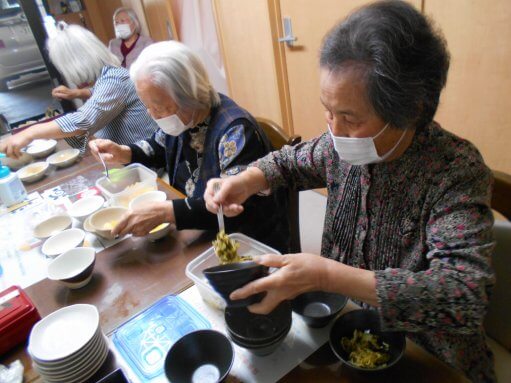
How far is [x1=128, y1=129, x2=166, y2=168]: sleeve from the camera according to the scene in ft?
6.47

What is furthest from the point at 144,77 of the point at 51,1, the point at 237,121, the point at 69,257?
the point at 51,1

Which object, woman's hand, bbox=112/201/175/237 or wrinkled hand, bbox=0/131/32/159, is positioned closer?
woman's hand, bbox=112/201/175/237

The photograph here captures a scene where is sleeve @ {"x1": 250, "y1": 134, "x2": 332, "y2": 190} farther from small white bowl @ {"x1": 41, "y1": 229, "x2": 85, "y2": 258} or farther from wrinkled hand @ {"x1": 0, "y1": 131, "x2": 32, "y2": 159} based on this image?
wrinkled hand @ {"x1": 0, "y1": 131, "x2": 32, "y2": 159}

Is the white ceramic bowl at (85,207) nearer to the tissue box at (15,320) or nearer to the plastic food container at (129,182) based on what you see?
the plastic food container at (129,182)

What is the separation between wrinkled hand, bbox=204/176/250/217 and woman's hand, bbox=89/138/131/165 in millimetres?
859

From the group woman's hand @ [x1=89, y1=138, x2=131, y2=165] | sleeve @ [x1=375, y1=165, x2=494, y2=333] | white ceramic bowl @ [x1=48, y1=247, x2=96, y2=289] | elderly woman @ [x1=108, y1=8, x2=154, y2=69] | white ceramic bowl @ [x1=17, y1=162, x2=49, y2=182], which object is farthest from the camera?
elderly woman @ [x1=108, y1=8, x2=154, y2=69]

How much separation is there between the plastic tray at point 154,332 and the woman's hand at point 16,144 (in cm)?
166

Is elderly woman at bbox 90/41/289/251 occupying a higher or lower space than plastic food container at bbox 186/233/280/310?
higher

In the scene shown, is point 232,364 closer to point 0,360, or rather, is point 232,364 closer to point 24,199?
point 0,360

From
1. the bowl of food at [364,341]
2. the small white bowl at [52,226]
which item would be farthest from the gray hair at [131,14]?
the bowl of food at [364,341]

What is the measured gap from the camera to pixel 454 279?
0.77 m

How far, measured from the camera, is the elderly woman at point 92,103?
222 cm

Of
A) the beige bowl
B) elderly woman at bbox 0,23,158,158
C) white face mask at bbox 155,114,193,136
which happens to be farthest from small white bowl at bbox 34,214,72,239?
elderly woman at bbox 0,23,158,158

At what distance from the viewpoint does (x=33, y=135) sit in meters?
2.21
